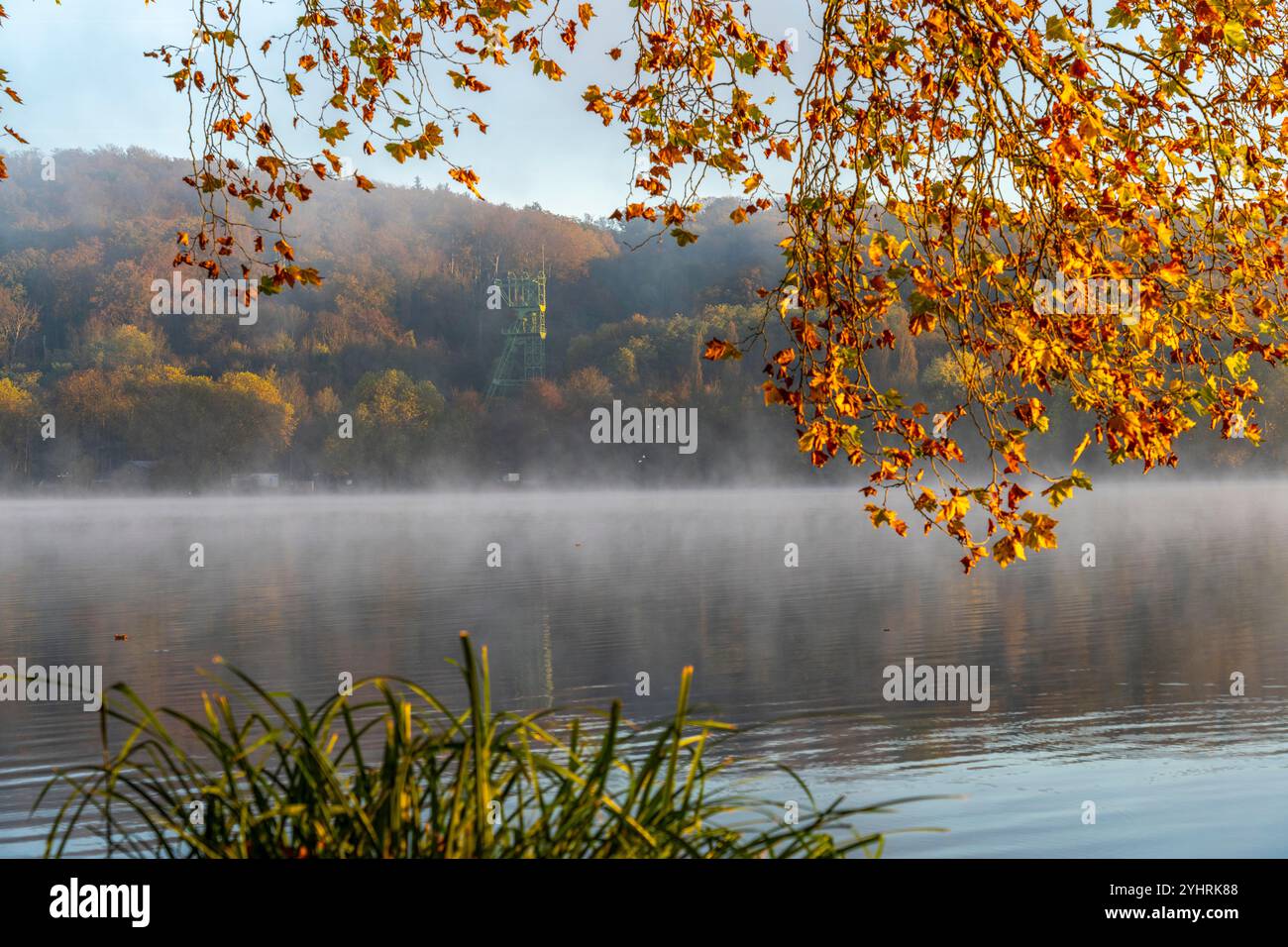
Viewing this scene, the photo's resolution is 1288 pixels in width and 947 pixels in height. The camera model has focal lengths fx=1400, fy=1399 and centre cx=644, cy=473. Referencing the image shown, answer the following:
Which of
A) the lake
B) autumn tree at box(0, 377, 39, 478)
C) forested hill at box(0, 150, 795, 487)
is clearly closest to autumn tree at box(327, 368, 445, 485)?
forested hill at box(0, 150, 795, 487)

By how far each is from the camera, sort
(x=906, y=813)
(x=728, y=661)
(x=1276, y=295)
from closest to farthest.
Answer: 1. (x=1276, y=295)
2. (x=906, y=813)
3. (x=728, y=661)

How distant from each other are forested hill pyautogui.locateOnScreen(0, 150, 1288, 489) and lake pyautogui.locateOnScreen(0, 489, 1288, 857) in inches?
2433

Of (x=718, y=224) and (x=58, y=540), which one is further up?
(x=718, y=224)

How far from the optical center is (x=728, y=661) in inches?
720

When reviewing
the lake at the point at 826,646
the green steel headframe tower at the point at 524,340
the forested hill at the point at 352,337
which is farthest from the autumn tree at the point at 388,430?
the lake at the point at 826,646

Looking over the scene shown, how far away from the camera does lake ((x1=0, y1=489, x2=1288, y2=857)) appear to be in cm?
1029

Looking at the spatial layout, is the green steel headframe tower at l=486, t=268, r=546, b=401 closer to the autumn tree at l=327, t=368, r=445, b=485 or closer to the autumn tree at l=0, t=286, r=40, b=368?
the autumn tree at l=327, t=368, r=445, b=485

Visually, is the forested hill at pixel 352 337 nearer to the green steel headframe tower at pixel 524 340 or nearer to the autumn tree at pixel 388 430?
the autumn tree at pixel 388 430

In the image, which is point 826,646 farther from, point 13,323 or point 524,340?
point 13,323

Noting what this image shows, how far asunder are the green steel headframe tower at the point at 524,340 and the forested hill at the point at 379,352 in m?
2.74
